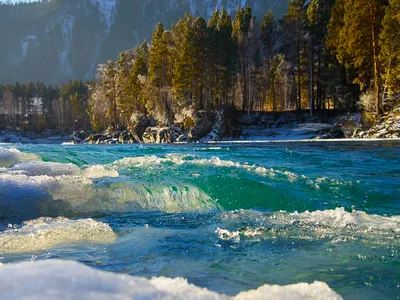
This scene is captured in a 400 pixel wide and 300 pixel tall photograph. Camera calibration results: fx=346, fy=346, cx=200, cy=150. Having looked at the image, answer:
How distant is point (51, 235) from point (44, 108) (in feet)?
322

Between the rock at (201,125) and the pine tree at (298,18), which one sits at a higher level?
the pine tree at (298,18)

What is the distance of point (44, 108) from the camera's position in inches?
3659

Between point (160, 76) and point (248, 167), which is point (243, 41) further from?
point (248, 167)

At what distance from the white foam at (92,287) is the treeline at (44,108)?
273 ft

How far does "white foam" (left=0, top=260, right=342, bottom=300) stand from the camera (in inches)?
76.1

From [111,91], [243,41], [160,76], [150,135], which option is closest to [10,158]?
[150,135]

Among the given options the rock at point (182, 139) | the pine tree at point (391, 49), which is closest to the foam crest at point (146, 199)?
the pine tree at point (391, 49)

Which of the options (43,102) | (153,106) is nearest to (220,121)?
(153,106)

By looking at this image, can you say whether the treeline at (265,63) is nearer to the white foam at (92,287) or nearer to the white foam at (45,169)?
the white foam at (45,169)

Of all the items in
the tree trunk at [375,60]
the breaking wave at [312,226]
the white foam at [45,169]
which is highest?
the tree trunk at [375,60]

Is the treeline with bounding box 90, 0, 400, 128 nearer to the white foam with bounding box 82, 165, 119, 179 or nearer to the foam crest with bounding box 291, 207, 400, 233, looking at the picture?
the white foam with bounding box 82, 165, 119, 179

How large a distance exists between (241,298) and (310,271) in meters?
1.11

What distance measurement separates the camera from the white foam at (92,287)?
1.93 m

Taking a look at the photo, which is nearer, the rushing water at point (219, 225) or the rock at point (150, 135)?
the rushing water at point (219, 225)
